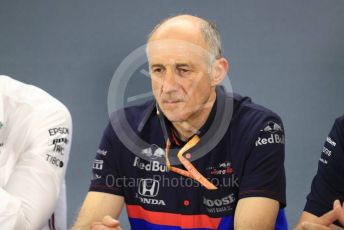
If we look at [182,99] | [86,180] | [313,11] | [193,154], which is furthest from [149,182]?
[313,11]

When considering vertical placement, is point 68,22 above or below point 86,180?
above

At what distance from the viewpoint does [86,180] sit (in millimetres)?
4160

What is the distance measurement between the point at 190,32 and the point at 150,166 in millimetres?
579

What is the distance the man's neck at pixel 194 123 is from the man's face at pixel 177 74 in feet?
0.23

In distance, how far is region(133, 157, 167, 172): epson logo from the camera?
8.61 feet

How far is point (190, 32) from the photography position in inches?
98.7

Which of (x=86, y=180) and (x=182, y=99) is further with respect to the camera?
(x=86, y=180)

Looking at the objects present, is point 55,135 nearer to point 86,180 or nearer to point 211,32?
point 211,32

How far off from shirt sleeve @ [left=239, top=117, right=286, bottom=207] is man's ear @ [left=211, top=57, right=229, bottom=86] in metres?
0.25

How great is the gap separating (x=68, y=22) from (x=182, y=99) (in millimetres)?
1933

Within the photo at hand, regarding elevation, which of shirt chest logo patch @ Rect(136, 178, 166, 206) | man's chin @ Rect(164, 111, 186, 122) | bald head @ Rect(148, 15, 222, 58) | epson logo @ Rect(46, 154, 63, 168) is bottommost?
shirt chest logo patch @ Rect(136, 178, 166, 206)

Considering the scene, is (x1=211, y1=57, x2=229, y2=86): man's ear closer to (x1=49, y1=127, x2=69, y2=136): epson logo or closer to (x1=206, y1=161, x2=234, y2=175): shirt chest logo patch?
(x1=206, y1=161, x2=234, y2=175): shirt chest logo patch

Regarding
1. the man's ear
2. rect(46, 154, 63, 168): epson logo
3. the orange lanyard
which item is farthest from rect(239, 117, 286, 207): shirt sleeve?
rect(46, 154, 63, 168): epson logo

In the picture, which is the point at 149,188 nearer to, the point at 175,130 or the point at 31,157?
the point at 175,130
